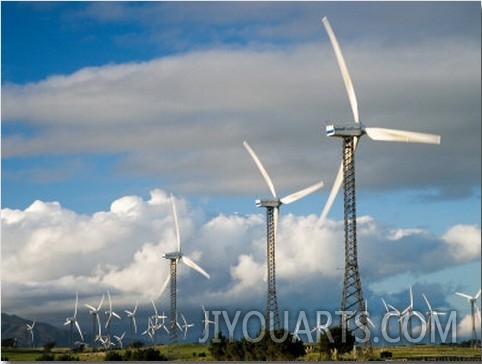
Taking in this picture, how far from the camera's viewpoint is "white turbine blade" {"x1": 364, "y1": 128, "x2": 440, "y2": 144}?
333ft

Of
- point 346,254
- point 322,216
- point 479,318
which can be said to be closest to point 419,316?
point 479,318

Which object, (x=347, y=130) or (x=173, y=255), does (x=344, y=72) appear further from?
(x=173, y=255)

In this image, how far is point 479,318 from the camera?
178500mm

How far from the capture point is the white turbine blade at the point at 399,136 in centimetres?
10153

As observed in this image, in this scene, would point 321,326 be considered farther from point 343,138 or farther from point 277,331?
point 343,138

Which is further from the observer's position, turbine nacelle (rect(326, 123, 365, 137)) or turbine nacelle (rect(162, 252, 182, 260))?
turbine nacelle (rect(162, 252, 182, 260))

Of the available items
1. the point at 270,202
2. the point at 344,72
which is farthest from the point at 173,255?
the point at 344,72

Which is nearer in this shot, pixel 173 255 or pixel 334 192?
pixel 334 192

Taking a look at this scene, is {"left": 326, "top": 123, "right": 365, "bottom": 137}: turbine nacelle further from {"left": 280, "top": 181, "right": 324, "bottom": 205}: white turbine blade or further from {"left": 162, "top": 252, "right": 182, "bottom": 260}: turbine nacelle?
{"left": 162, "top": 252, "right": 182, "bottom": 260}: turbine nacelle

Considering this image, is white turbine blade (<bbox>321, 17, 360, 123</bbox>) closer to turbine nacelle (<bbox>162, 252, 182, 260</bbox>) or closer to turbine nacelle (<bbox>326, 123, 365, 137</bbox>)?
turbine nacelle (<bbox>326, 123, 365, 137</bbox>)

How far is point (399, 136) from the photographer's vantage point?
369 feet

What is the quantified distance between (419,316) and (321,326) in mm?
26155

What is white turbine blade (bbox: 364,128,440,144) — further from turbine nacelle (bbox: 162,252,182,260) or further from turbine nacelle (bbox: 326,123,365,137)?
turbine nacelle (bbox: 162,252,182,260)

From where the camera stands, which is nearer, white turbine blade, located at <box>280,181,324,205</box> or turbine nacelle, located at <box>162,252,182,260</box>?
white turbine blade, located at <box>280,181,324,205</box>
